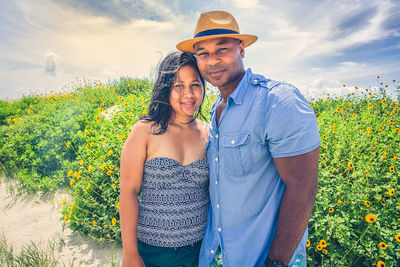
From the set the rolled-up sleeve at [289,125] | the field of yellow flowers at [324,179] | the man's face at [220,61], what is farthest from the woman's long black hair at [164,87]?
the field of yellow flowers at [324,179]

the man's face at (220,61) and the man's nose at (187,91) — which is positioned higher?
the man's face at (220,61)

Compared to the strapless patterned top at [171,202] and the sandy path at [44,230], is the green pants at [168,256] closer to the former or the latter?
the strapless patterned top at [171,202]

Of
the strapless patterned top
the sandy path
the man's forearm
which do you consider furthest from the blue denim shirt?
the sandy path

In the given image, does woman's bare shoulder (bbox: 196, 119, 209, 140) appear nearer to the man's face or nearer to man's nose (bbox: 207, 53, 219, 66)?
the man's face

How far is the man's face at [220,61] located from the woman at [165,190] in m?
0.24

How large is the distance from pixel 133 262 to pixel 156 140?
923 millimetres

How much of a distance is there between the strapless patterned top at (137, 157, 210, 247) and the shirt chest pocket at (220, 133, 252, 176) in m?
0.37

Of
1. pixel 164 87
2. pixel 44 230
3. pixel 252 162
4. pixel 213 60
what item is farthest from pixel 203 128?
pixel 44 230

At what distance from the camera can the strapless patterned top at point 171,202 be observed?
184cm

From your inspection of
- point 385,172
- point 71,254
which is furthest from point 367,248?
point 71,254

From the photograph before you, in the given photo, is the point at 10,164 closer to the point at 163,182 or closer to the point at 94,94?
the point at 94,94

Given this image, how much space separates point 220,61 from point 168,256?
60.1 inches

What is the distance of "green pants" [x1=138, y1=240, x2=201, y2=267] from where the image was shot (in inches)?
72.5

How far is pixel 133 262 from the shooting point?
1.78 m
